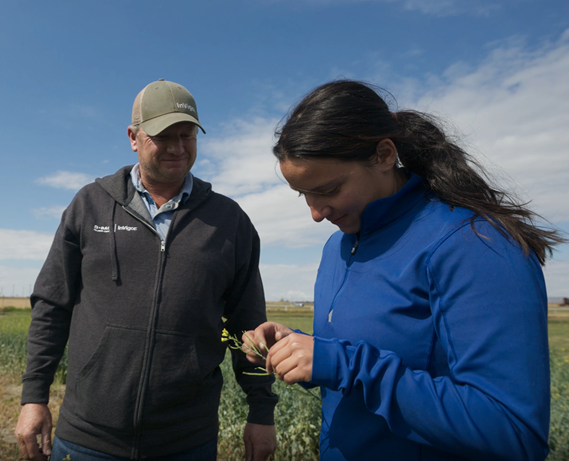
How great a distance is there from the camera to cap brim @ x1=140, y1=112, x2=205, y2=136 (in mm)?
2527

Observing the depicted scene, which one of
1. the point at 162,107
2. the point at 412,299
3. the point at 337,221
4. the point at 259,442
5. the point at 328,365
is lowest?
the point at 259,442

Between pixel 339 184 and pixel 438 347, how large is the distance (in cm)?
61

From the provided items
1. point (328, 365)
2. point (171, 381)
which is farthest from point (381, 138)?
point (171, 381)

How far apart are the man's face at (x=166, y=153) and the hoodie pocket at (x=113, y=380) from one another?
882 mm

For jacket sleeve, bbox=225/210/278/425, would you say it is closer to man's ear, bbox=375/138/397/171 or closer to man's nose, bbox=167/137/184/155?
man's nose, bbox=167/137/184/155

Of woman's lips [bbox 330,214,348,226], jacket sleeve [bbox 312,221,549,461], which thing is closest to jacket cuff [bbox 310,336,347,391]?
jacket sleeve [bbox 312,221,549,461]

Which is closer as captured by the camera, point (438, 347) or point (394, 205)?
point (438, 347)

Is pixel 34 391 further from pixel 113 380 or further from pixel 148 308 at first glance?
pixel 148 308

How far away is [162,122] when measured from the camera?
2.55 m

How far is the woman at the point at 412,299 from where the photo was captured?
45.1 inches

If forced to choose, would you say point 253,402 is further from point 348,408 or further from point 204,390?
point 348,408

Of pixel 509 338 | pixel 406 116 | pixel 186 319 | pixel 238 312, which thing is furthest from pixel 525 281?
pixel 238 312

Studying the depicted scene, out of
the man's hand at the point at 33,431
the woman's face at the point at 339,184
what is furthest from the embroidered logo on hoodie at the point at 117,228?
the woman's face at the point at 339,184

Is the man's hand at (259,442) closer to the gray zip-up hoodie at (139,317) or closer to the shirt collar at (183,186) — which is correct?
the gray zip-up hoodie at (139,317)
